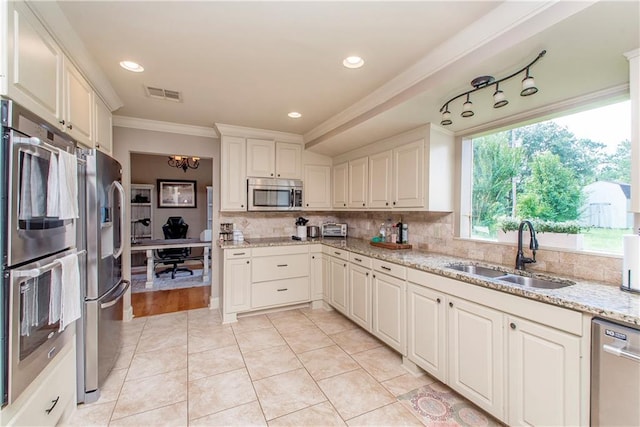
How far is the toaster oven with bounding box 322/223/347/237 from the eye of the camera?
14.0 ft

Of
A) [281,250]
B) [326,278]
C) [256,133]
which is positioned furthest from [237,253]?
[256,133]

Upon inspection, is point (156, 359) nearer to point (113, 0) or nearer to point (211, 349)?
point (211, 349)

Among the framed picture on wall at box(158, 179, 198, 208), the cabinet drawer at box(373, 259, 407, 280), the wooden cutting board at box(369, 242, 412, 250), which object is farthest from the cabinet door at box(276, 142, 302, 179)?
the framed picture on wall at box(158, 179, 198, 208)

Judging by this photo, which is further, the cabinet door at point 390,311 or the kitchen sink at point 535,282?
the cabinet door at point 390,311

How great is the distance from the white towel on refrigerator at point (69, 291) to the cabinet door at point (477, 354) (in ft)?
7.80

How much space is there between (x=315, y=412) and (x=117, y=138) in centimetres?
367

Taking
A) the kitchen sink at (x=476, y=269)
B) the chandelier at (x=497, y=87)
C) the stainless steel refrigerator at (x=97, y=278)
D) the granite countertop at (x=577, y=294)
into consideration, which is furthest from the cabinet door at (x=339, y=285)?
the stainless steel refrigerator at (x=97, y=278)

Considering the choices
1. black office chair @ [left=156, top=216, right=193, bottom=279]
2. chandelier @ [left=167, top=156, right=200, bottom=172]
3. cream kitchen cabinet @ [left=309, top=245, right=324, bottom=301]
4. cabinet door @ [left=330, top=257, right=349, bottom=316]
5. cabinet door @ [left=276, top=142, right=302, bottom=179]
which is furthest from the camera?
chandelier @ [left=167, top=156, right=200, bottom=172]

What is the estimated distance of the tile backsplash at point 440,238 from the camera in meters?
1.84

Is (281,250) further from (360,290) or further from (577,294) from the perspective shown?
(577,294)

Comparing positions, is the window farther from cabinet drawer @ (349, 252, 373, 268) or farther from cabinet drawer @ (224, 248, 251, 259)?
cabinet drawer @ (224, 248, 251, 259)

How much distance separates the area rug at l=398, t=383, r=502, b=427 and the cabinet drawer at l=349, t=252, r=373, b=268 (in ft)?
3.81

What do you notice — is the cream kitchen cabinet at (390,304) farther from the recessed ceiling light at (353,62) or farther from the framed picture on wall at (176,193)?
the framed picture on wall at (176,193)

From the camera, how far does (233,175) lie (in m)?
3.70
